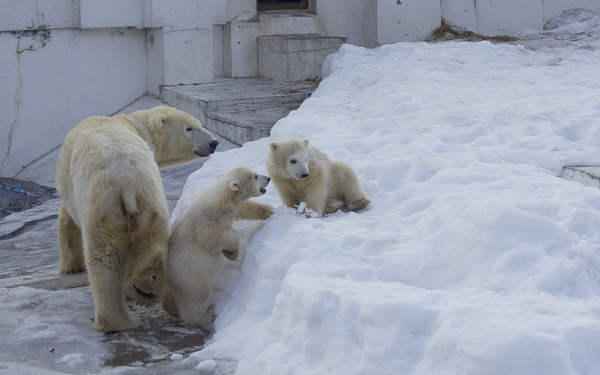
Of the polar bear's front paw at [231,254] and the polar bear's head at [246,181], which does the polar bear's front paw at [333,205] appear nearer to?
the polar bear's head at [246,181]

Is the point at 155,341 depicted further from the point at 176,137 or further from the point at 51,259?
the point at 51,259

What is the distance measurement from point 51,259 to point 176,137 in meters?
1.59

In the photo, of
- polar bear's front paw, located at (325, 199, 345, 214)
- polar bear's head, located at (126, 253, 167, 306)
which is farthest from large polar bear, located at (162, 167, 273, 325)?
polar bear's front paw, located at (325, 199, 345, 214)

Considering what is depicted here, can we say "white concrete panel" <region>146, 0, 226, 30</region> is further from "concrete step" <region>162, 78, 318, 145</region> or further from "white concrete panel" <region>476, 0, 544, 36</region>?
"white concrete panel" <region>476, 0, 544, 36</region>

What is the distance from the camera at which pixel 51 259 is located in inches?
181

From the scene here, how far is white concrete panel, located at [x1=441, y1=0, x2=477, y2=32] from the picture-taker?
9.23 metres

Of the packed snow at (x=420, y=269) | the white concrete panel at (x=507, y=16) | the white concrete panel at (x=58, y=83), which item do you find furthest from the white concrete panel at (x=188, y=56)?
the white concrete panel at (x=507, y=16)

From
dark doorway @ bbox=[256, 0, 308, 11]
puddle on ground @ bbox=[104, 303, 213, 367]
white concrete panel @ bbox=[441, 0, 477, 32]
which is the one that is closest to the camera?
puddle on ground @ bbox=[104, 303, 213, 367]

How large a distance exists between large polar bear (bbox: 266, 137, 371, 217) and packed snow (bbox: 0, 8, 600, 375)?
161mm

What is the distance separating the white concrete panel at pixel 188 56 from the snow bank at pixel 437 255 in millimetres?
3415

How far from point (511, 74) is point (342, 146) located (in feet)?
9.87

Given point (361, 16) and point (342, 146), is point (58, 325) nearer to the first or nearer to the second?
point (342, 146)

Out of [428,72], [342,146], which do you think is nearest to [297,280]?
[342,146]

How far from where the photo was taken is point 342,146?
478 centimetres
